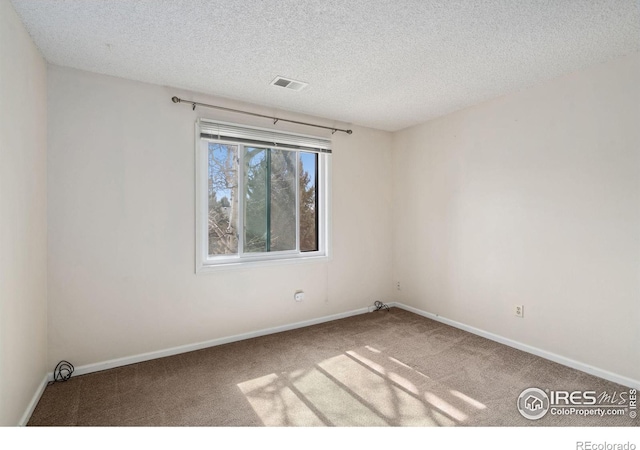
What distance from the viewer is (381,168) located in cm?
421

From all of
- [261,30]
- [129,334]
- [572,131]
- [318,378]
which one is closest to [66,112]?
[261,30]

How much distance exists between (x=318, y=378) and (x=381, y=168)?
2782 millimetres

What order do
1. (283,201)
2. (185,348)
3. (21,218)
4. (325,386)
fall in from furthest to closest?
(283,201), (185,348), (325,386), (21,218)

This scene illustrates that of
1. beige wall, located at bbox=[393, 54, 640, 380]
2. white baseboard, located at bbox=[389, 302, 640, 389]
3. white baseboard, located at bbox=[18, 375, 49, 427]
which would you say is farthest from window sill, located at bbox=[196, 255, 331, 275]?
white baseboard, located at bbox=[389, 302, 640, 389]

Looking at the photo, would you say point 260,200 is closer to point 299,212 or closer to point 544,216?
point 299,212

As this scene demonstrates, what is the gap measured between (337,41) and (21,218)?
2.26 m

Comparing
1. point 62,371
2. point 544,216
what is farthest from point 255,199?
point 544,216

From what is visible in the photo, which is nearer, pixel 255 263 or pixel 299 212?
pixel 255 263

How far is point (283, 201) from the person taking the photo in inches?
141

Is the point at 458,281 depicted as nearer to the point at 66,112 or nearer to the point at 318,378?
the point at 318,378

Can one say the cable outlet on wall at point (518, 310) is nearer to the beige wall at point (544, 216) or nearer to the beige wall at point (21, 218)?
the beige wall at point (544, 216)

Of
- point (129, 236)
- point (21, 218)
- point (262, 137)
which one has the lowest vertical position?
point (129, 236)

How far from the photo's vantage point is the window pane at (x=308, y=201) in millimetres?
3705

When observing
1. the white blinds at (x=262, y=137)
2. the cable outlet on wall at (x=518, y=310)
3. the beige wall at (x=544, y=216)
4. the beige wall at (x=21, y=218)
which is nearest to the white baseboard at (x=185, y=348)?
the beige wall at (x=21, y=218)
